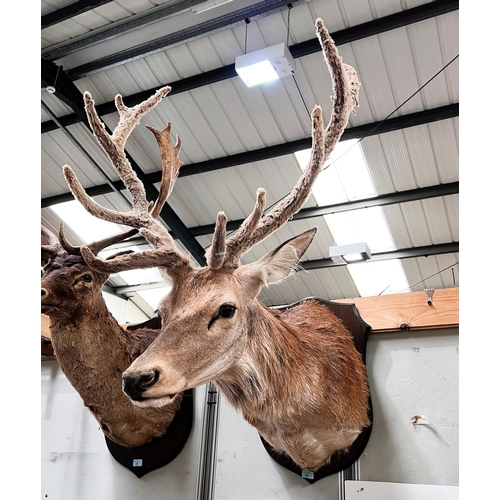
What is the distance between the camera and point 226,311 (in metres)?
1.17

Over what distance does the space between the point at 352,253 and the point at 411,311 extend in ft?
7.38

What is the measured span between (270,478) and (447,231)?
3755mm

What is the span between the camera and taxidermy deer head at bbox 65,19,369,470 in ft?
3.57

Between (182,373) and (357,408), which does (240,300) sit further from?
(357,408)

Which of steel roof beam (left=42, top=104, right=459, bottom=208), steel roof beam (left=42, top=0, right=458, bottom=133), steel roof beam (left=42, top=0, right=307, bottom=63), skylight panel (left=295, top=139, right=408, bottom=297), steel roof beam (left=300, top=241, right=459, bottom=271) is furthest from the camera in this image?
steel roof beam (left=300, top=241, right=459, bottom=271)

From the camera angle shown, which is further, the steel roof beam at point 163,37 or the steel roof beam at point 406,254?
the steel roof beam at point 406,254

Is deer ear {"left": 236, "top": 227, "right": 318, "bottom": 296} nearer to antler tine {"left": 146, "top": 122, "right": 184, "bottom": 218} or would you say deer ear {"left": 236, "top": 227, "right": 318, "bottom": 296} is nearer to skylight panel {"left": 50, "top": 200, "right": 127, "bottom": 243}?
antler tine {"left": 146, "top": 122, "right": 184, "bottom": 218}

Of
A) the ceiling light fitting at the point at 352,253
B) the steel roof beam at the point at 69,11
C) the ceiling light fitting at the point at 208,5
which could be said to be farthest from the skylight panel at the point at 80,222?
the ceiling light fitting at the point at 208,5

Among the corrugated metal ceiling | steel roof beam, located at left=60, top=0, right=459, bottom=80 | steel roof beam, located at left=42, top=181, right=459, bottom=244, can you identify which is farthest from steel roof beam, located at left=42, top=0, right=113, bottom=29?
steel roof beam, located at left=42, top=181, right=459, bottom=244

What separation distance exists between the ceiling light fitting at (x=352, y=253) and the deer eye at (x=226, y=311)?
2.71m

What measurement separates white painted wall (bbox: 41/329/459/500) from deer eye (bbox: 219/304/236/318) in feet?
2.00

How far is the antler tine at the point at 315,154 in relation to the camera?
1.23 meters

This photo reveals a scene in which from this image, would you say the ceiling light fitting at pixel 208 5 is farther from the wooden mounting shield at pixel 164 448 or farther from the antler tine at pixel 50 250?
the wooden mounting shield at pixel 164 448
